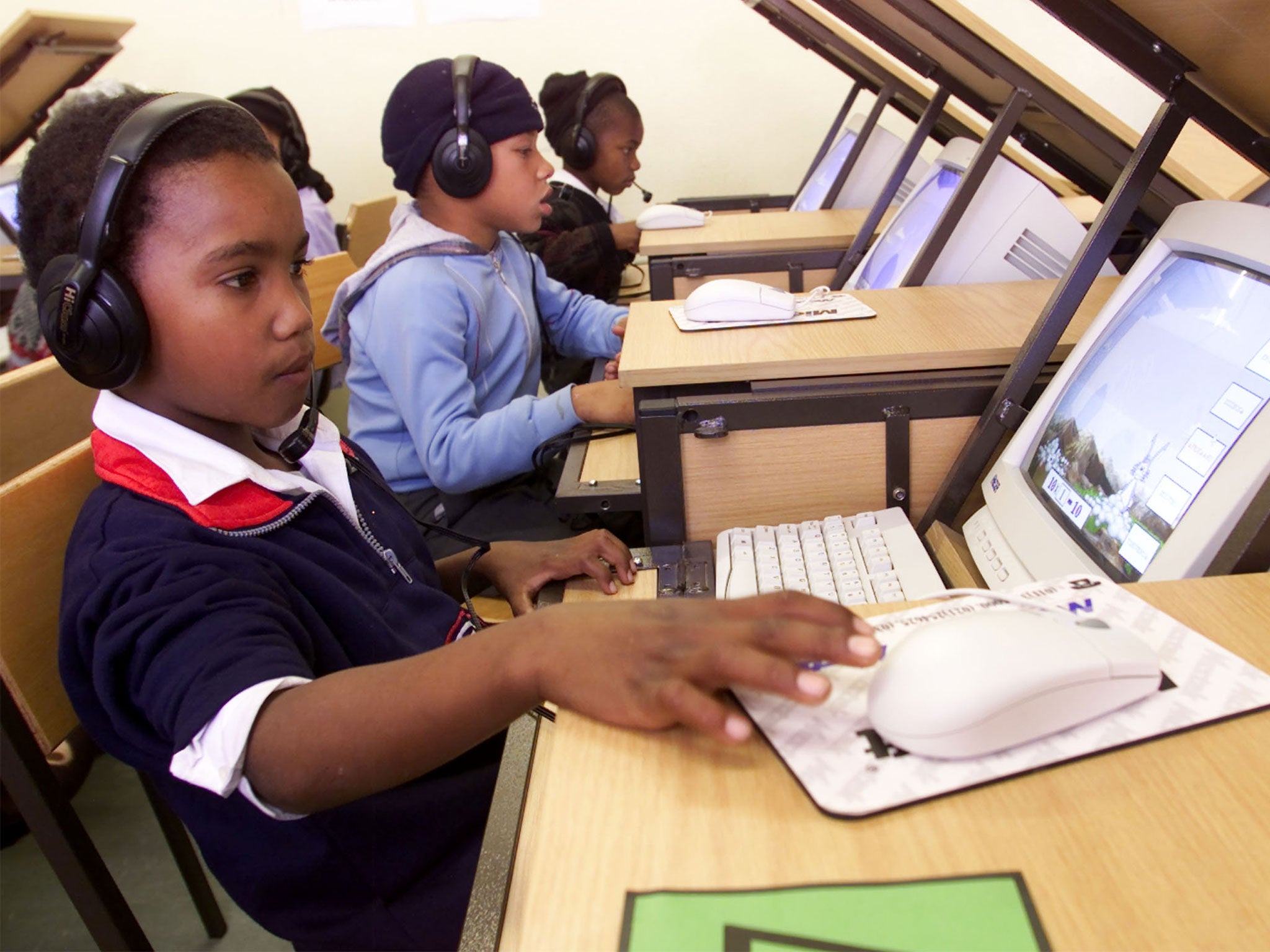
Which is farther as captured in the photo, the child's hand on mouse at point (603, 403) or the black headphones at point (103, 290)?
the child's hand on mouse at point (603, 403)

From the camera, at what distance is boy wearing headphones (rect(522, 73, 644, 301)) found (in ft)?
7.18

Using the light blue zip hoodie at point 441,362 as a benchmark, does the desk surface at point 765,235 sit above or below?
below

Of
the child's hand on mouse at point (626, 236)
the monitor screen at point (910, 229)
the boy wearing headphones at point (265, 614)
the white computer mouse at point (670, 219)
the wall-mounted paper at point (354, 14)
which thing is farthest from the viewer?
the wall-mounted paper at point (354, 14)

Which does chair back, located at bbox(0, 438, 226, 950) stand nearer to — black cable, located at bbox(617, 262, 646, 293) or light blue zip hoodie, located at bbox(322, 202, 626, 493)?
light blue zip hoodie, located at bbox(322, 202, 626, 493)

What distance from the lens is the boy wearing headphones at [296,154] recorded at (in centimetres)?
238

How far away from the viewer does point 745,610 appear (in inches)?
16.5

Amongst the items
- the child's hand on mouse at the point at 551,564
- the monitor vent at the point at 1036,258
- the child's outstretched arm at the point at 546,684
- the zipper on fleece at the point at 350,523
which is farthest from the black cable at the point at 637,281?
the child's outstretched arm at the point at 546,684

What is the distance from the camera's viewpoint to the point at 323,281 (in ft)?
6.00

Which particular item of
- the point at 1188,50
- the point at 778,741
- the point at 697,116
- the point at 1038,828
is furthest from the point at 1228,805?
the point at 697,116

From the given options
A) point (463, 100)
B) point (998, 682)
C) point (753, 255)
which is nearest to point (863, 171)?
point (753, 255)

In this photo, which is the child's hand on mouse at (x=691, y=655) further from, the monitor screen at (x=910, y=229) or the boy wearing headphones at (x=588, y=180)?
the boy wearing headphones at (x=588, y=180)

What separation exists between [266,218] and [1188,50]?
2.49 ft

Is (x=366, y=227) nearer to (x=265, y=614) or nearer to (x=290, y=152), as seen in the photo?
(x=290, y=152)

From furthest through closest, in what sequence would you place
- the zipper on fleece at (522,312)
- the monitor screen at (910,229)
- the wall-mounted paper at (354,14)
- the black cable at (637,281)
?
the wall-mounted paper at (354,14)
the black cable at (637,281)
the zipper on fleece at (522,312)
the monitor screen at (910,229)
